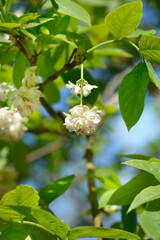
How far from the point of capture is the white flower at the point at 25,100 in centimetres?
92

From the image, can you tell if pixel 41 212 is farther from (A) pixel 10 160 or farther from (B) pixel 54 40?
(A) pixel 10 160

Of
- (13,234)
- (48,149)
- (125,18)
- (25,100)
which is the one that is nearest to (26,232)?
(13,234)

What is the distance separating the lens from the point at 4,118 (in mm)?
983

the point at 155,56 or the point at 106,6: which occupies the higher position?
the point at 106,6

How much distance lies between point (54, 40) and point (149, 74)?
0.27m

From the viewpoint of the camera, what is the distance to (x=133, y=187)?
0.75m

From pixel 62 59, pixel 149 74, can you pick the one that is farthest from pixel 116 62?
pixel 149 74

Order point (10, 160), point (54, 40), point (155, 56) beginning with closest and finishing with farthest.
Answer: point (155, 56) → point (54, 40) → point (10, 160)

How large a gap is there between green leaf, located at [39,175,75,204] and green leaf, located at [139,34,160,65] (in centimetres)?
36

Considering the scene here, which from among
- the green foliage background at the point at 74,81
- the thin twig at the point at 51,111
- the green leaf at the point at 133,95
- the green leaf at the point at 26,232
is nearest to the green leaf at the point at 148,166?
the green foliage background at the point at 74,81

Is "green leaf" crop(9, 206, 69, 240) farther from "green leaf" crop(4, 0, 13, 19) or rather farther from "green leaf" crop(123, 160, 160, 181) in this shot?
"green leaf" crop(4, 0, 13, 19)

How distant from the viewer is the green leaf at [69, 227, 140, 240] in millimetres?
642

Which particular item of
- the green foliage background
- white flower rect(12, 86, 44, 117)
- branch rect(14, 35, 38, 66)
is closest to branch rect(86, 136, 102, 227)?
the green foliage background

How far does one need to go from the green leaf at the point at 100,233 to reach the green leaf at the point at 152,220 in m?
0.03
